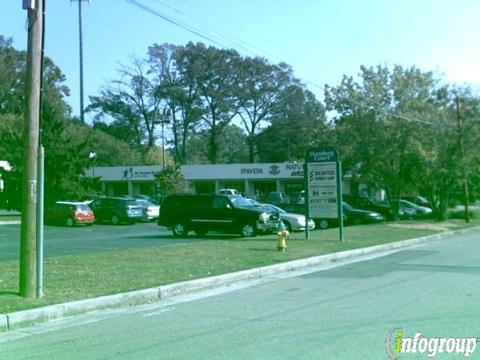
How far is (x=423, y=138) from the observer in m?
32.1

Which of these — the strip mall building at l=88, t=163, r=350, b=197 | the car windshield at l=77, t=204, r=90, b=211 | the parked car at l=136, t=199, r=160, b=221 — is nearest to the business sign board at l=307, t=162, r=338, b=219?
the parked car at l=136, t=199, r=160, b=221

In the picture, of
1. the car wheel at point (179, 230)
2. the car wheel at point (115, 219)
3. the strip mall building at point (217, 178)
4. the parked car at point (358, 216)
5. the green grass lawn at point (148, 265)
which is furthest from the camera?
the strip mall building at point (217, 178)

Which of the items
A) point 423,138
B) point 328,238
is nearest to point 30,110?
point 328,238

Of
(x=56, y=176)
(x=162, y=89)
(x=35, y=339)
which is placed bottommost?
(x=35, y=339)

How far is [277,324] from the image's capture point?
8.05 m

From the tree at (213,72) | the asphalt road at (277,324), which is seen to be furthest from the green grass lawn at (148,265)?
the tree at (213,72)

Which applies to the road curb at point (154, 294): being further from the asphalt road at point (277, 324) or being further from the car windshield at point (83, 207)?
the car windshield at point (83, 207)

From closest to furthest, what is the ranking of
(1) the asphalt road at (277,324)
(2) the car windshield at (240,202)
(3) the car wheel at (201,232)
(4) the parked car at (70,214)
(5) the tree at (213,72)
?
(1) the asphalt road at (277,324) < (2) the car windshield at (240,202) < (3) the car wheel at (201,232) < (4) the parked car at (70,214) < (5) the tree at (213,72)

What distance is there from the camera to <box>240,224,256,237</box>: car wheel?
2338cm

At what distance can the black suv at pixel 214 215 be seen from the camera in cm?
2347

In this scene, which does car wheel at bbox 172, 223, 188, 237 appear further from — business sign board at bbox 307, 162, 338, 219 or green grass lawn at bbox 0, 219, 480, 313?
business sign board at bbox 307, 162, 338, 219

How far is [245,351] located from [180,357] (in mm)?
722

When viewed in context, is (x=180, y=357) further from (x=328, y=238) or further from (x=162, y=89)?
(x=162, y=89)

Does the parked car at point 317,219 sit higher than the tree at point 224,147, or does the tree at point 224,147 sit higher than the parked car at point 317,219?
the tree at point 224,147
